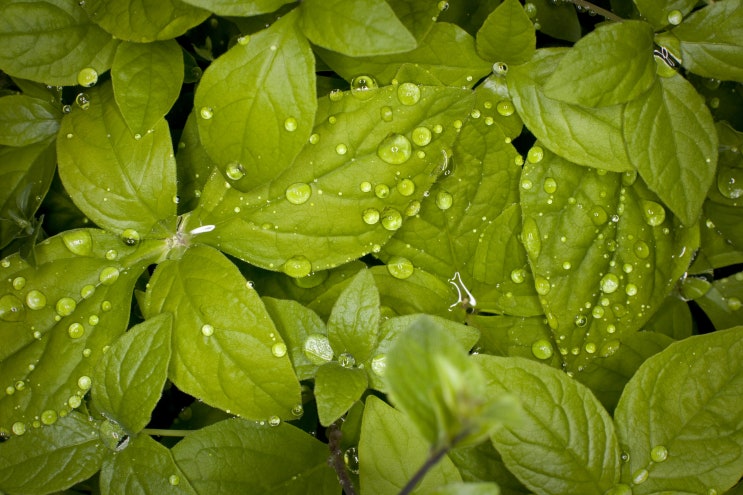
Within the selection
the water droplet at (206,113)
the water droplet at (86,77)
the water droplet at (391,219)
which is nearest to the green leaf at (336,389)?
the water droplet at (391,219)

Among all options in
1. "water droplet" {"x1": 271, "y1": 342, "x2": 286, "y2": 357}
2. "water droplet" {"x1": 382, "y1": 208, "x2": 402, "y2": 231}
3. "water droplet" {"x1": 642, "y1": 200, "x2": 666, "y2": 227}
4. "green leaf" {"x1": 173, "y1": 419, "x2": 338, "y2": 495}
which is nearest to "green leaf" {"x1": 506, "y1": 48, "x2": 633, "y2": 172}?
"water droplet" {"x1": 642, "y1": 200, "x2": 666, "y2": 227}

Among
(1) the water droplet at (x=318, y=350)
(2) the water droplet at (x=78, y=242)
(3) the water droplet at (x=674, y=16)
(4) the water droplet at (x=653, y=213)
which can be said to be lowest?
(1) the water droplet at (x=318, y=350)

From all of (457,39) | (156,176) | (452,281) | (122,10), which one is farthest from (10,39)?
(452,281)

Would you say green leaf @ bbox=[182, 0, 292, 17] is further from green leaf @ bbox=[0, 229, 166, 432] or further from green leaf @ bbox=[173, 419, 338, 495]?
green leaf @ bbox=[173, 419, 338, 495]

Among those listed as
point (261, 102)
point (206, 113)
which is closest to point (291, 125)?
point (261, 102)

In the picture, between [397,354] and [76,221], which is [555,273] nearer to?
[397,354]

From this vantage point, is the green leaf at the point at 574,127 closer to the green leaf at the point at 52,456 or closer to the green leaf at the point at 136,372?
the green leaf at the point at 136,372

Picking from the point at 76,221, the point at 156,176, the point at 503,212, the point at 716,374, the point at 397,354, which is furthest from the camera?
the point at 76,221
